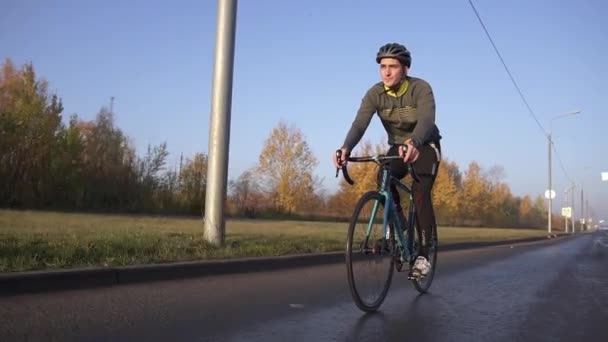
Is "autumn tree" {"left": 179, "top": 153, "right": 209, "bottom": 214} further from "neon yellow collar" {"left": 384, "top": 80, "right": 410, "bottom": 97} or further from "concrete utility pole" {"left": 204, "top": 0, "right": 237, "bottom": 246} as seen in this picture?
"neon yellow collar" {"left": 384, "top": 80, "right": 410, "bottom": 97}

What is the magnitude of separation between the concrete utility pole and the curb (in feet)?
3.44

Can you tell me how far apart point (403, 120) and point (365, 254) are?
1311mm

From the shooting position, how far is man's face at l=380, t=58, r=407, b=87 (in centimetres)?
427

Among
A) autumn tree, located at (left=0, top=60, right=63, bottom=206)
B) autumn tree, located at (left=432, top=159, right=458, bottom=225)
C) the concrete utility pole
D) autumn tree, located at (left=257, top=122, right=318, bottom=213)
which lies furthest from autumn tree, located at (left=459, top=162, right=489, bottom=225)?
the concrete utility pole

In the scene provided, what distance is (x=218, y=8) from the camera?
7.50 metres

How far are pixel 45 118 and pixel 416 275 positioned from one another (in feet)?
97.4

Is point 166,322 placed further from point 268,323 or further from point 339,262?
point 339,262

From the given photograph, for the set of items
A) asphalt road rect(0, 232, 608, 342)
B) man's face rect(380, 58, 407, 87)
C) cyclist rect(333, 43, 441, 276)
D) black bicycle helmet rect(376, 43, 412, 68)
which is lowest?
asphalt road rect(0, 232, 608, 342)

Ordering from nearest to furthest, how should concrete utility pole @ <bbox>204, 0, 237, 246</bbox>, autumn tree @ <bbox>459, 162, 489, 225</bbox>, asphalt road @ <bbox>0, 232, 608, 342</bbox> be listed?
asphalt road @ <bbox>0, 232, 608, 342</bbox> < concrete utility pole @ <bbox>204, 0, 237, 246</bbox> < autumn tree @ <bbox>459, 162, 489, 225</bbox>

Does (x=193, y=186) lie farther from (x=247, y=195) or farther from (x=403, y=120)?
(x=403, y=120)

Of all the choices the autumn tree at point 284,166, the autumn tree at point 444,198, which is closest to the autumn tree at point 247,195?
the autumn tree at point 284,166

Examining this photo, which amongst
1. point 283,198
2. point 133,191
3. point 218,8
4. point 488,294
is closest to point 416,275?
point 488,294

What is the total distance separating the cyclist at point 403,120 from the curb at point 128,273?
2601 mm

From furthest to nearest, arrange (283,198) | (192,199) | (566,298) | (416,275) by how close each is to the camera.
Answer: (283,198) → (192,199) → (566,298) → (416,275)
